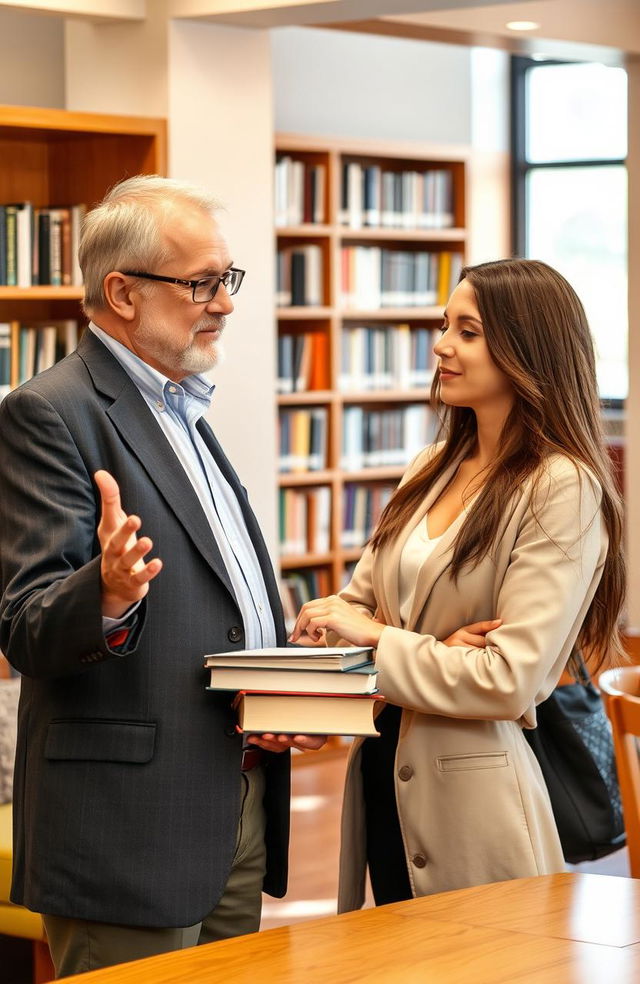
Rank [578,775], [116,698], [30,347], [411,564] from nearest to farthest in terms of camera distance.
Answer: [116,698]
[411,564]
[578,775]
[30,347]

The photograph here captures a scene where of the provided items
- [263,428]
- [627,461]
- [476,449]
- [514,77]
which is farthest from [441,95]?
[476,449]

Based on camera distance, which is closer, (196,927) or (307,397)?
(196,927)

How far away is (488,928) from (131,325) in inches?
40.6

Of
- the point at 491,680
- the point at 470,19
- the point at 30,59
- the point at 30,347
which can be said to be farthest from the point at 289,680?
the point at 470,19

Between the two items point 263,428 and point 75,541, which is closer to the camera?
point 75,541

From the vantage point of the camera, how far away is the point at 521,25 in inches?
231

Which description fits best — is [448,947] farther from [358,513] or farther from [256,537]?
[358,513]

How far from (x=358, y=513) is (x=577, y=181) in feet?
8.94

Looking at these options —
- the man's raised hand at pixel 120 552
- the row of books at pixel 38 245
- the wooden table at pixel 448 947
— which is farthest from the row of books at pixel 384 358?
the man's raised hand at pixel 120 552

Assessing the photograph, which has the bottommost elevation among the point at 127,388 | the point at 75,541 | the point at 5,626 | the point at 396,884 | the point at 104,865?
the point at 396,884

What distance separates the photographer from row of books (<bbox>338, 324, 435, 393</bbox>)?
7098 mm

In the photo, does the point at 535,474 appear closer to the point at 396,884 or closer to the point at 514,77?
the point at 396,884

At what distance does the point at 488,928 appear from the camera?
186 centimetres

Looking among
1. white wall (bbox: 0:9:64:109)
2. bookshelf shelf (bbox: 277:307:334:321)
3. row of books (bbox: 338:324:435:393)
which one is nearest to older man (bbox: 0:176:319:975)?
white wall (bbox: 0:9:64:109)
